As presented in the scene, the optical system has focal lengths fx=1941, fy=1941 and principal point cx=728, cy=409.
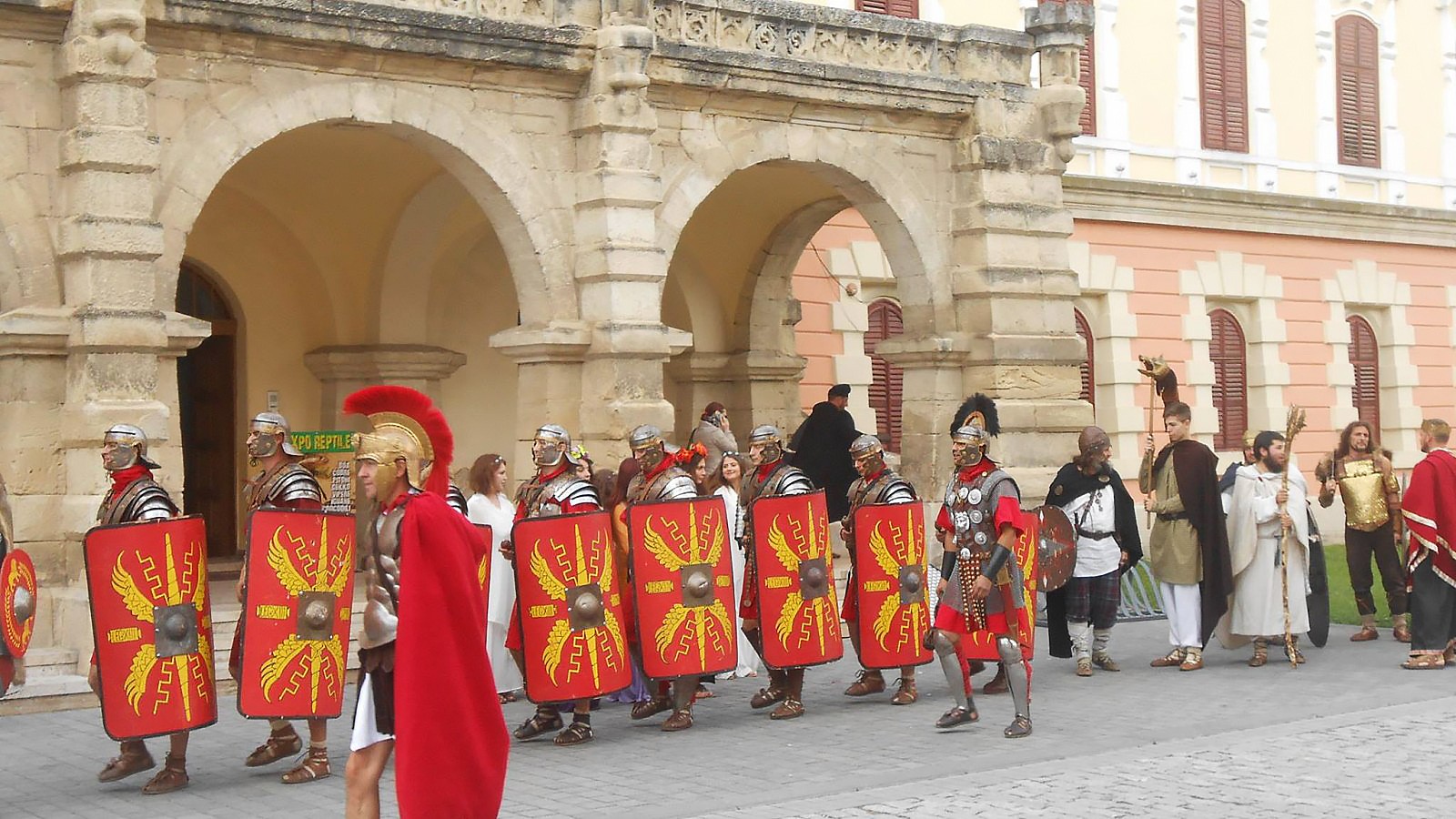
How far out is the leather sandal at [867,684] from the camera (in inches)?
462

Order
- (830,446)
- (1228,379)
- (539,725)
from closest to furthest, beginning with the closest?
(539,725), (830,446), (1228,379)

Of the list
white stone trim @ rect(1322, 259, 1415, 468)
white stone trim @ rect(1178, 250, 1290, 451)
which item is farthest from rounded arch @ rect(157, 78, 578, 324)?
white stone trim @ rect(1322, 259, 1415, 468)

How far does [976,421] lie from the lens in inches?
423

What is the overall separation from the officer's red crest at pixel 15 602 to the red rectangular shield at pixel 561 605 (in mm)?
2562

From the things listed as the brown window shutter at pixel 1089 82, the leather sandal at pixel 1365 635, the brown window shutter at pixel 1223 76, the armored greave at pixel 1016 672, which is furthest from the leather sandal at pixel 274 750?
the brown window shutter at pixel 1223 76

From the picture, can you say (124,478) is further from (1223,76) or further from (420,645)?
(1223,76)

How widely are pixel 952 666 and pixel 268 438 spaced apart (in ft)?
12.3

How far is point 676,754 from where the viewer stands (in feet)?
32.2

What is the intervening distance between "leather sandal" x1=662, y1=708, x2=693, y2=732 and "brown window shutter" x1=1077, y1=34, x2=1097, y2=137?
1351 cm

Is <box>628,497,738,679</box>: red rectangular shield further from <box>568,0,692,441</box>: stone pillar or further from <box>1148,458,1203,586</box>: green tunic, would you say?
<box>1148,458,1203,586</box>: green tunic

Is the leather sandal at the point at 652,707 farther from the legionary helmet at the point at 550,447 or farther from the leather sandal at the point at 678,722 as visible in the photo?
the legionary helmet at the point at 550,447

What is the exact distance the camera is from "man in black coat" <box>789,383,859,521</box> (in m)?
16.9

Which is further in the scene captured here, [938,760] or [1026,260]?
[1026,260]

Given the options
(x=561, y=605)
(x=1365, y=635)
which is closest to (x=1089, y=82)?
(x=1365, y=635)
